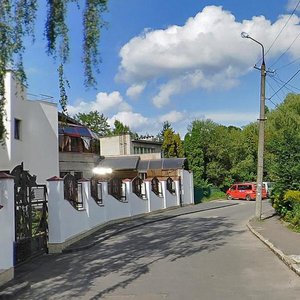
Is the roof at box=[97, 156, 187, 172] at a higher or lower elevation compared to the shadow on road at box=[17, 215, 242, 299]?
higher

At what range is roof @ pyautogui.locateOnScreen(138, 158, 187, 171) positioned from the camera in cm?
4092

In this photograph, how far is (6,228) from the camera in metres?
9.73

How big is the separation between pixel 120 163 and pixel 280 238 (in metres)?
31.1

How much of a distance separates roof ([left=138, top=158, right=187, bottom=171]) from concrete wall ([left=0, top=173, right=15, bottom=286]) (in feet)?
99.6

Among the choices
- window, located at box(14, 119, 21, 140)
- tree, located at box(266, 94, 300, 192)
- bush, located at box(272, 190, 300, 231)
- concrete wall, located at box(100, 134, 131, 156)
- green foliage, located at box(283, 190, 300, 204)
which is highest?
concrete wall, located at box(100, 134, 131, 156)

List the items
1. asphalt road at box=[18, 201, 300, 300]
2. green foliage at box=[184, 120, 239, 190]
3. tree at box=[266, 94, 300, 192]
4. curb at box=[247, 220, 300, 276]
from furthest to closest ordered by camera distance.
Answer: green foliage at box=[184, 120, 239, 190] < tree at box=[266, 94, 300, 192] < curb at box=[247, 220, 300, 276] < asphalt road at box=[18, 201, 300, 300]

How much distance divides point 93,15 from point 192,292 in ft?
17.5

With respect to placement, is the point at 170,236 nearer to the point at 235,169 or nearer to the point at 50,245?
the point at 50,245

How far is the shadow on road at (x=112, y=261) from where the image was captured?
9.24 m

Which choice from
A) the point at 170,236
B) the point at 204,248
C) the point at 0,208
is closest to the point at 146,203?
the point at 170,236

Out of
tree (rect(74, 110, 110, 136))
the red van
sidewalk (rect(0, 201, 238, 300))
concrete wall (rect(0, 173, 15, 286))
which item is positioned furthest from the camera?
tree (rect(74, 110, 110, 136))

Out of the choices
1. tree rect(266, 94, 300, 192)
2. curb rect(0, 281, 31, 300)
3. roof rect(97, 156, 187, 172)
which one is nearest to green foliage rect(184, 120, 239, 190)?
roof rect(97, 156, 187, 172)

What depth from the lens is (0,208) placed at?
934cm

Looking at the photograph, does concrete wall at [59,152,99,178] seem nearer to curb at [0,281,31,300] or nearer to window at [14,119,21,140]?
window at [14,119,21,140]
